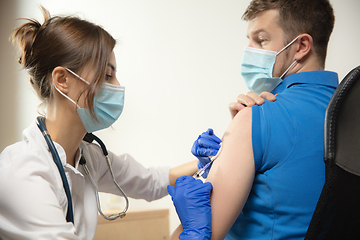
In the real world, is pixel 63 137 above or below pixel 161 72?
below

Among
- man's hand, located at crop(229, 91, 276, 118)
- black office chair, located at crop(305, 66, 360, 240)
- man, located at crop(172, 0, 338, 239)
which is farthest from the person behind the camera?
man's hand, located at crop(229, 91, 276, 118)

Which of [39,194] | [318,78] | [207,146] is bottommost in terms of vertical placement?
[39,194]

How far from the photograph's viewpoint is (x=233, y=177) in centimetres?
78

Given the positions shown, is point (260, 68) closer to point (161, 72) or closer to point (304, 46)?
point (304, 46)

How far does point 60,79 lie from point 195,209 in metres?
0.80

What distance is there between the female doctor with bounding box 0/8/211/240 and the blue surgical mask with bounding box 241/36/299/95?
50 centimetres

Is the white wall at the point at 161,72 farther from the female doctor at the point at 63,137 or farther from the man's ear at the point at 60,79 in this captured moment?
the man's ear at the point at 60,79

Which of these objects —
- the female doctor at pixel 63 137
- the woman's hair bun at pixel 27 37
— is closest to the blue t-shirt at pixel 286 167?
the female doctor at pixel 63 137

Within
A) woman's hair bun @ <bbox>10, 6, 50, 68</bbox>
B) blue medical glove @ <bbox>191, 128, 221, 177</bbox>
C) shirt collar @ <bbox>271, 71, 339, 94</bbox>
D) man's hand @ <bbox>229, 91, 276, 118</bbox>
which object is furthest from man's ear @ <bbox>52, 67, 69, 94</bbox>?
shirt collar @ <bbox>271, 71, 339, 94</bbox>

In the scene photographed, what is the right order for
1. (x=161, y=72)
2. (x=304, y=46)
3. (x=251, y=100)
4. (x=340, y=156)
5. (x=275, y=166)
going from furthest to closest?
(x=161, y=72) < (x=304, y=46) < (x=251, y=100) < (x=275, y=166) < (x=340, y=156)

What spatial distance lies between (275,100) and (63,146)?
86 cm

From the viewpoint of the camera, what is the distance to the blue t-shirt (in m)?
0.75

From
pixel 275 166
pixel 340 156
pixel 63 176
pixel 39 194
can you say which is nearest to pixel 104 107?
pixel 63 176

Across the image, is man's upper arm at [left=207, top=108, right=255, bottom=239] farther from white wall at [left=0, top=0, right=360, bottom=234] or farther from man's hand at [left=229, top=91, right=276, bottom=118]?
white wall at [left=0, top=0, right=360, bottom=234]
